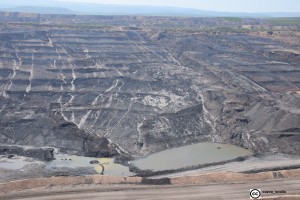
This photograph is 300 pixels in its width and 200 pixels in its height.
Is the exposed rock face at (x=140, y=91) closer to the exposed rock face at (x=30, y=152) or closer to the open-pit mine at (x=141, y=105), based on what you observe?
the open-pit mine at (x=141, y=105)

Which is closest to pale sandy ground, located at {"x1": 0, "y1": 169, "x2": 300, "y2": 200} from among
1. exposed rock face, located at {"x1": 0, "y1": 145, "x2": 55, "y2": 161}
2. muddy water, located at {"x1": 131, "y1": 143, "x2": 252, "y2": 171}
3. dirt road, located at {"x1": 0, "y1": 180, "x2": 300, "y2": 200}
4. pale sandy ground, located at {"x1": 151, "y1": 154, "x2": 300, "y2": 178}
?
dirt road, located at {"x1": 0, "y1": 180, "x2": 300, "y2": 200}

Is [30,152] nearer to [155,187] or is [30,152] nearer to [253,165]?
[155,187]

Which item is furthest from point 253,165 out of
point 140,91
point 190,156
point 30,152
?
point 140,91

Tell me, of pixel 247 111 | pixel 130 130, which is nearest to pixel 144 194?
pixel 130 130

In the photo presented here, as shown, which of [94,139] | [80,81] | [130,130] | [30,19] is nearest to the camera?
[94,139]

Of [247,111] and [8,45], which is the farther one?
[8,45]

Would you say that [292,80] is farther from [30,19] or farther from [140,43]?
[30,19]

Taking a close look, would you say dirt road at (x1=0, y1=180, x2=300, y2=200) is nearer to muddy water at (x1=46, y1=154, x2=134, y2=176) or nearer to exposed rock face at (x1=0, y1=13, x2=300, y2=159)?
muddy water at (x1=46, y1=154, x2=134, y2=176)
